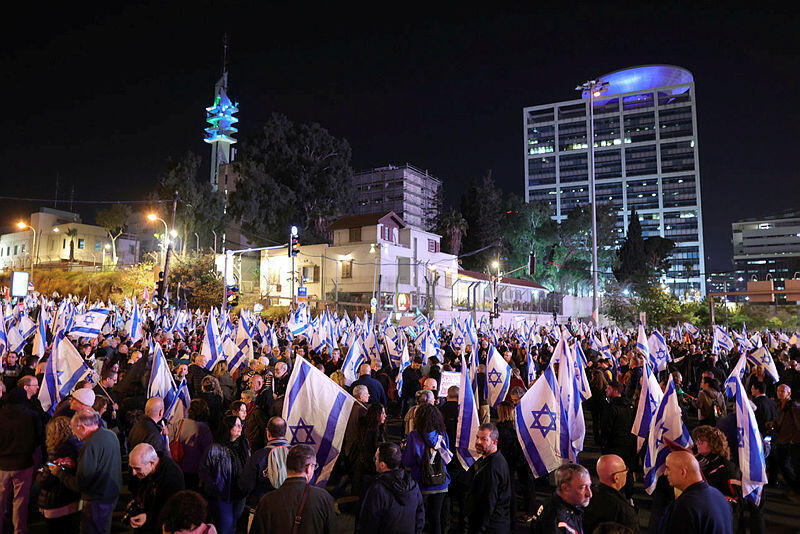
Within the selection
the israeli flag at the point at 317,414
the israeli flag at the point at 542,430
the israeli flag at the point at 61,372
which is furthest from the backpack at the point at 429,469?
the israeli flag at the point at 61,372

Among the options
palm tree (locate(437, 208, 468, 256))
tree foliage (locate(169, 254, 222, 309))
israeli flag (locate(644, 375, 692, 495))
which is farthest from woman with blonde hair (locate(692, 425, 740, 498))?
palm tree (locate(437, 208, 468, 256))

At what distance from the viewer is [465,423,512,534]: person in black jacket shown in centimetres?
501

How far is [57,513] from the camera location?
523 centimetres

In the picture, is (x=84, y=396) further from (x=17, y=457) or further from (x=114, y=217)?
(x=114, y=217)

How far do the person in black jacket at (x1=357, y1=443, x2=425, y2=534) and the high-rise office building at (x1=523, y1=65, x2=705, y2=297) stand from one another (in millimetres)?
134153

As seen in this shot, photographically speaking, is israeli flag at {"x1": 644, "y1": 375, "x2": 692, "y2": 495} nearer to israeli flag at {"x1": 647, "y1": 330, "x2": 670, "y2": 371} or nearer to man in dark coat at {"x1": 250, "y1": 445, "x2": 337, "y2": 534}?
man in dark coat at {"x1": 250, "y1": 445, "x2": 337, "y2": 534}

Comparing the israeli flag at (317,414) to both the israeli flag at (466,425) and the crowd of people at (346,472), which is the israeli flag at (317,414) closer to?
the crowd of people at (346,472)

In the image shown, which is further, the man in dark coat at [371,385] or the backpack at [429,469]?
the man in dark coat at [371,385]

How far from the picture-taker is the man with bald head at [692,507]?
3670 mm

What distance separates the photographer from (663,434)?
6512 millimetres

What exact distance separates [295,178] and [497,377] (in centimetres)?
5042

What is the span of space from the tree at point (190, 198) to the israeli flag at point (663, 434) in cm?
5064

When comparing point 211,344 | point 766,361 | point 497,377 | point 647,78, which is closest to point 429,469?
point 497,377

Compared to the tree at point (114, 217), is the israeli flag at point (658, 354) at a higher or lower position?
lower
